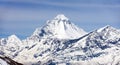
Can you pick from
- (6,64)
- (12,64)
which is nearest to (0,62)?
(6,64)

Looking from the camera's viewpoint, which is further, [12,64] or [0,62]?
[12,64]

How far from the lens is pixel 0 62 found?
516 ft

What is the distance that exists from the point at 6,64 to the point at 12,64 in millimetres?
10697

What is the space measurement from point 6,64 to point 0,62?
3.18 metres

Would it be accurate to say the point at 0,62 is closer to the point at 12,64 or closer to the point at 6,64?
the point at 6,64

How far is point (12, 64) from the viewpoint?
170 metres

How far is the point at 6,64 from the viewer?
160 metres

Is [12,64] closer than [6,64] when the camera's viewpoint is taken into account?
No

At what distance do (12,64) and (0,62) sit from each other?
1351 cm
